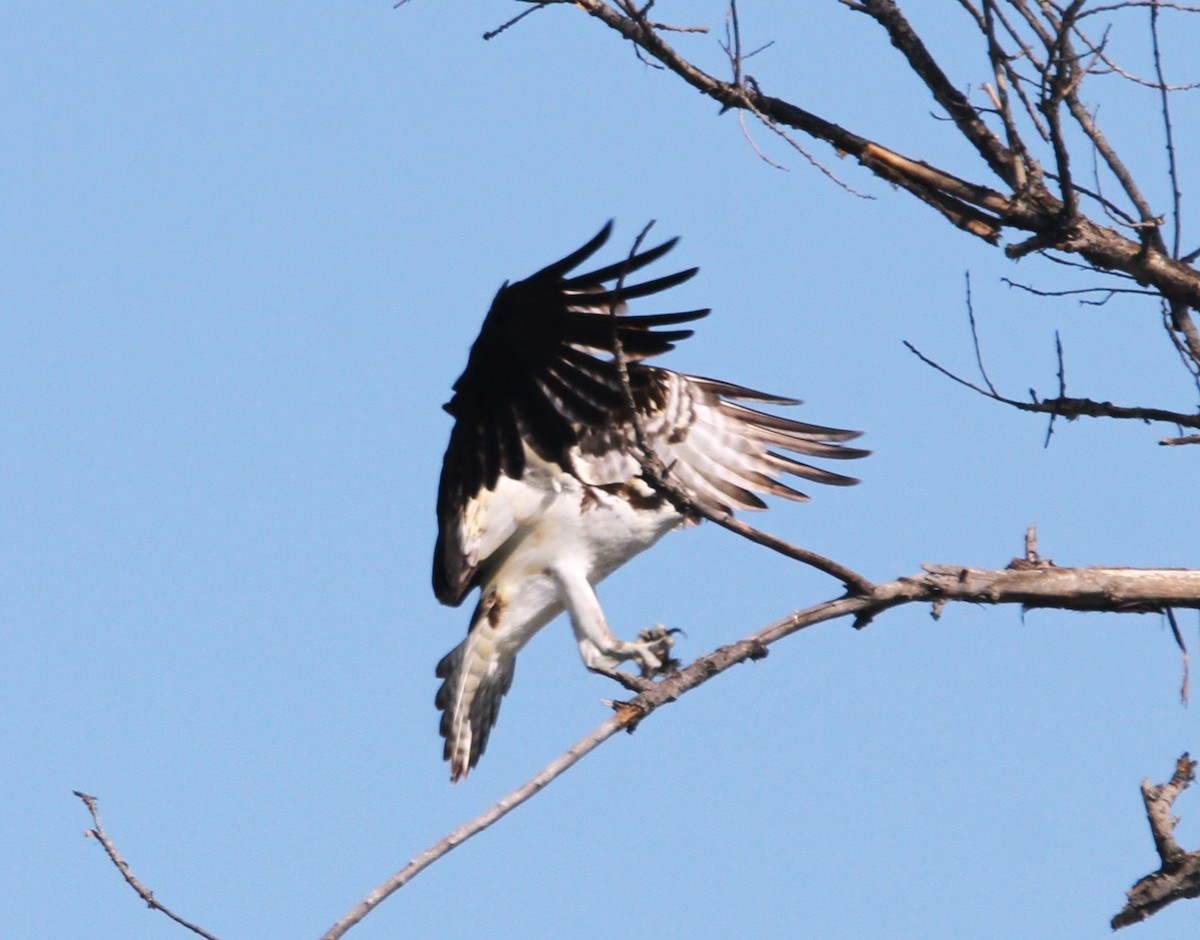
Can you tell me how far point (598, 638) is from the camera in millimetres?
6000

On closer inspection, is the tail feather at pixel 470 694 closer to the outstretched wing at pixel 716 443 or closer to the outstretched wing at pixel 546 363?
the outstretched wing at pixel 716 443

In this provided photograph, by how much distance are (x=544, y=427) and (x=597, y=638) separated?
964mm

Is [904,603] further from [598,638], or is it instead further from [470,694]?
[470,694]

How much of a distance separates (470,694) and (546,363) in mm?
2034

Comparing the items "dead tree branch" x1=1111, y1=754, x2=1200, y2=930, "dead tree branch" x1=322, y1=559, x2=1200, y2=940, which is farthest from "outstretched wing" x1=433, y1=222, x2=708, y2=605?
"dead tree branch" x1=1111, y1=754, x2=1200, y2=930

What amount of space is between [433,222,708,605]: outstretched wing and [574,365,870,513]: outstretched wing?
2.83 feet

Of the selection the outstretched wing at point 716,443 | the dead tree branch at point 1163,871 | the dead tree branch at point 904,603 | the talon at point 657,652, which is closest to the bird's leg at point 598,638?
the talon at point 657,652

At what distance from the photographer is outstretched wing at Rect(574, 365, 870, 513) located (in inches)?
263

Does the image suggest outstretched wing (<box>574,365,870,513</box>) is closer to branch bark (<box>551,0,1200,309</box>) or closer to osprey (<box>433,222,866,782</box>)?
osprey (<box>433,222,866,782</box>)

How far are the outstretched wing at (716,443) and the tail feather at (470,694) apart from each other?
0.92m

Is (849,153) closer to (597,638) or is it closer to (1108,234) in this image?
(1108,234)

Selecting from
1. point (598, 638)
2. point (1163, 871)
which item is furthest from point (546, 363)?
point (1163, 871)

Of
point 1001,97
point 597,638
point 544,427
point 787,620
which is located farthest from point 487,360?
point 1001,97

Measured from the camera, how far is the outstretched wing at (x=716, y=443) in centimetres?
667
